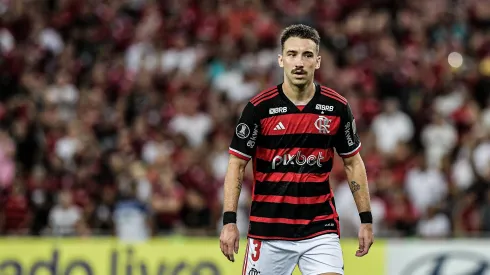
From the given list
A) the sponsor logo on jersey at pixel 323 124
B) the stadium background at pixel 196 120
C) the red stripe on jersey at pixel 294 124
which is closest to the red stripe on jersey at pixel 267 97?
the red stripe on jersey at pixel 294 124

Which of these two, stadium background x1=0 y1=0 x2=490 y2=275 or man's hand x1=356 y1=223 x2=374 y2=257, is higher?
stadium background x1=0 y1=0 x2=490 y2=275

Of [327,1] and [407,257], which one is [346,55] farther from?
[407,257]

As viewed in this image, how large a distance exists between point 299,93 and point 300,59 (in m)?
0.28

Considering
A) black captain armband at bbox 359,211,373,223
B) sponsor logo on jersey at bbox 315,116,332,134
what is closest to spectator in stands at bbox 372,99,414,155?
black captain armband at bbox 359,211,373,223

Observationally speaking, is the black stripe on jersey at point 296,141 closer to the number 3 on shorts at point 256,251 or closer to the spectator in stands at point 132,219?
the number 3 on shorts at point 256,251

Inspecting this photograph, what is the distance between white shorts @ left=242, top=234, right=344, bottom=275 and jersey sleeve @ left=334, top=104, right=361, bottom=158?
648 millimetres

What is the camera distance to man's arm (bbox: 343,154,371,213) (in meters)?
7.41

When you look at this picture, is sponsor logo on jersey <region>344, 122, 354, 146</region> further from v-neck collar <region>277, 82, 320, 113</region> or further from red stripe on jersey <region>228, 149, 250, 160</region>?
red stripe on jersey <region>228, 149, 250, 160</region>

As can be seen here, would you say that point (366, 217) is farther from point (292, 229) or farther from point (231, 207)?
point (231, 207)

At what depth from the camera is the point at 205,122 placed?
635 inches

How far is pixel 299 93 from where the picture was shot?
7.28 metres

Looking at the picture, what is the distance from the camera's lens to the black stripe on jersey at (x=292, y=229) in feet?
23.8

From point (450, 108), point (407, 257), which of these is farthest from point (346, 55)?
point (407, 257)

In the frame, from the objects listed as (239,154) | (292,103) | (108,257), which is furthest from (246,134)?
(108,257)
